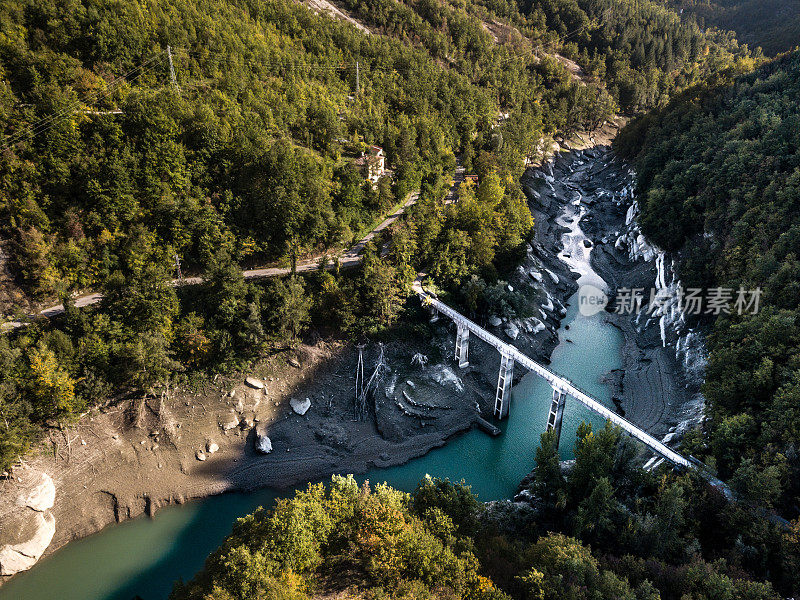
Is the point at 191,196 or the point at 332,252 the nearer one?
the point at 191,196

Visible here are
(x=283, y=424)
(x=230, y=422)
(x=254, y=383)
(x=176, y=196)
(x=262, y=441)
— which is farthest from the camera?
(x=176, y=196)

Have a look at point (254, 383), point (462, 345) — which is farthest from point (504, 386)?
point (254, 383)

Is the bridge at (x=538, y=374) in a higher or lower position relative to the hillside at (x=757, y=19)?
lower

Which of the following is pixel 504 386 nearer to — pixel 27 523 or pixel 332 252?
pixel 332 252

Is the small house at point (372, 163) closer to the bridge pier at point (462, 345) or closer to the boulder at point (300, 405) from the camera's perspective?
the bridge pier at point (462, 345)

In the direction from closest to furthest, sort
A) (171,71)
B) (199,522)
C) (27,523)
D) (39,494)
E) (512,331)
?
(27,523), (39,494), (199,522), (171,71), (512,331)

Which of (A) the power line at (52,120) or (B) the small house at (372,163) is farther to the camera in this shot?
(B) the small house at (372,163)

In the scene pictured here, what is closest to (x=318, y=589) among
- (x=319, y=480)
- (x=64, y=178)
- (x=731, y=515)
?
(x=319, y=480)

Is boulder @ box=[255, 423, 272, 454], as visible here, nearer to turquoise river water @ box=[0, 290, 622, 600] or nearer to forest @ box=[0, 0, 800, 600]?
turquoise river water @ box=[0, 290, 622, 600]

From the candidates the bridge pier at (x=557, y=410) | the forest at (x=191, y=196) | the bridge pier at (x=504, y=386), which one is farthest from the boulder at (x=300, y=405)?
the bridge pier at (x=557, y=410)
